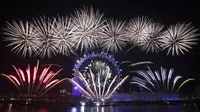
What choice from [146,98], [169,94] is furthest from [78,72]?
[169,94]

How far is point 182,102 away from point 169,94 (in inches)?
210

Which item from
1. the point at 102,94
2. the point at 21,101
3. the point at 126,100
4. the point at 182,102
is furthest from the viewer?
the point at 182,102

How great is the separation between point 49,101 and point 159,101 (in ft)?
124

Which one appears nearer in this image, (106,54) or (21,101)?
(106,54)

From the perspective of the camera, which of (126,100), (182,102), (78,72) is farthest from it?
(182,102)

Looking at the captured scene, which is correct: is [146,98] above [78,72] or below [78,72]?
below

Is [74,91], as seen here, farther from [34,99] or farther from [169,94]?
[169,94]

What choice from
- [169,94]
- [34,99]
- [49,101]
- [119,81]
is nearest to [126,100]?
[119,81]

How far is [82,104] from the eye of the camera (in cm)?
5775

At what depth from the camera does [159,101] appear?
233ft

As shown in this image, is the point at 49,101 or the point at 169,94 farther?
the point at 169,94

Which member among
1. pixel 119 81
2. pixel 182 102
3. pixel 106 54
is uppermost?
pixel 106 54

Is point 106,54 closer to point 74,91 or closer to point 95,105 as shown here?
point 95,105

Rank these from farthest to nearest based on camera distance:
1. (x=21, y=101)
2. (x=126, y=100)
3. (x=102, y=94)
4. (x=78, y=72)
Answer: (x=126, y=100)
(x=21, y=101)
(x=78, y=72)
(x=102, y=94)
